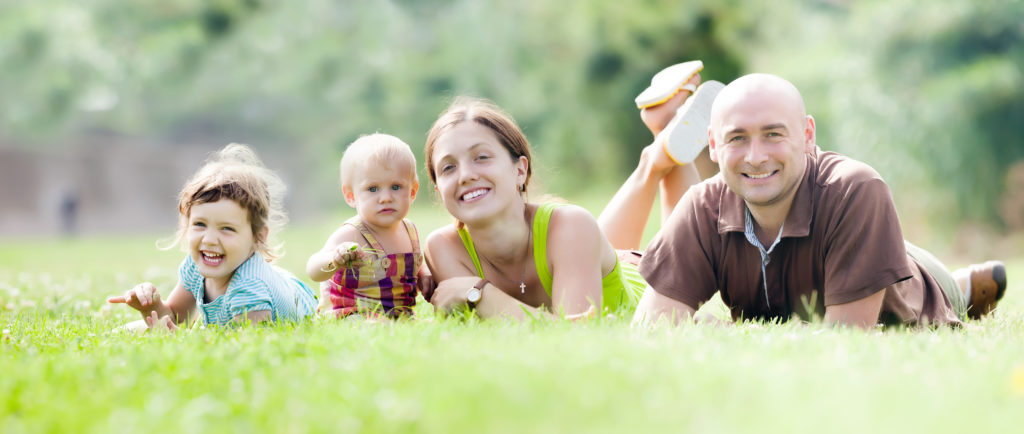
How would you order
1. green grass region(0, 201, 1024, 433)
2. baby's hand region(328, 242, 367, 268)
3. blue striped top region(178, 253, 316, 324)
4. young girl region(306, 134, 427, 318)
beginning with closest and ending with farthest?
green grass region(0, 201, 1024, 433) → baby's hand region(328, 242, 367, 268) → blue striped top region(178, 253, 316, 324) → young girl region(306, 134, 427, 318)

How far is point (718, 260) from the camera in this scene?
3.99 meters

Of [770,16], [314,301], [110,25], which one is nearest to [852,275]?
[314,301]

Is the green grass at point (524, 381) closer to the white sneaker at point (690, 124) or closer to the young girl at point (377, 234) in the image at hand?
the young girl at point (377, 234)

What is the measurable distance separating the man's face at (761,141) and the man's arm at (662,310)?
0.58m

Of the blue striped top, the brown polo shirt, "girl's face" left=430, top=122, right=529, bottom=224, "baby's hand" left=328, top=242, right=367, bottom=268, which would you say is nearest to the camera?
the brown polo shirt

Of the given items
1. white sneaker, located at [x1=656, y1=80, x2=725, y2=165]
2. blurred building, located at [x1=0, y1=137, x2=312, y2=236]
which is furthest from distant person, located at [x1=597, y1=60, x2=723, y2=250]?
blurred building, located at [x1=0, y1=137, x2=312, y2=236]

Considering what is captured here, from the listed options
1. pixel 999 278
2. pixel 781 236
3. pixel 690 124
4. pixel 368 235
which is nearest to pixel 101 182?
pixel 368 235

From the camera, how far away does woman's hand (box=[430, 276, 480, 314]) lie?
13.2 ft

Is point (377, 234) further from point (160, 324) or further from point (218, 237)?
point (160, 324)

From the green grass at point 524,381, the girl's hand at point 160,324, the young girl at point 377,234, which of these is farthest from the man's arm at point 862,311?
the girl's hand at point 160,324

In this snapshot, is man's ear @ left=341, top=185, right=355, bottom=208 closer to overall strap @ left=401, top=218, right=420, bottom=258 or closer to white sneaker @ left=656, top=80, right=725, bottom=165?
overall strap @ left=401, top=218, right=420, bottom=258

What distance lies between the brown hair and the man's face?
1013mm

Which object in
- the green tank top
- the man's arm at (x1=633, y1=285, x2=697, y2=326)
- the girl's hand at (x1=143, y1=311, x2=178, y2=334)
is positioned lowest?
the man's arm at (x1=633, y1=285, x2=697, y2=326)

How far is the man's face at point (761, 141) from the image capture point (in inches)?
140
